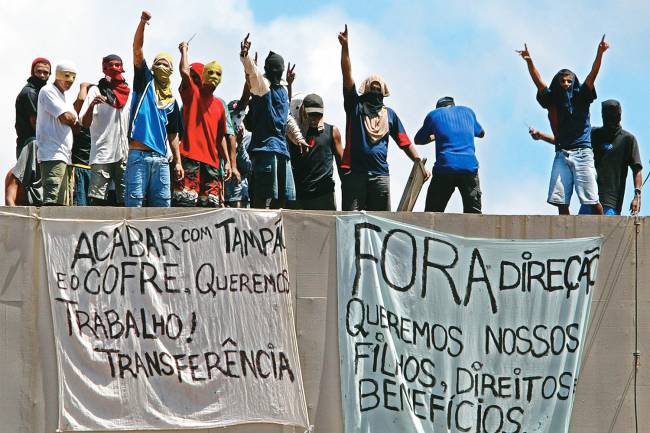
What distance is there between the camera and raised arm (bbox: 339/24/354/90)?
16484mm

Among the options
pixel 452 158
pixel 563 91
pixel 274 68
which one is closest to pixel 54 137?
pixel 274 68

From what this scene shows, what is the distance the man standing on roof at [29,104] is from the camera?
1662cm

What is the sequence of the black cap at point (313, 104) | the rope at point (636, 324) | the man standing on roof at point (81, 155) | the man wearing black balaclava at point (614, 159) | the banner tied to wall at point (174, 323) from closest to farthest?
1. the banner tied to wall at point (174, 323)
2. the rope at point (636, 324)
3. the man standing on roof at point (81, 155)
4. the black cap at point (313, 104)
5. the man wearing black balaclava at point (614, 159)

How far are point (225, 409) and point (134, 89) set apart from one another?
356cm

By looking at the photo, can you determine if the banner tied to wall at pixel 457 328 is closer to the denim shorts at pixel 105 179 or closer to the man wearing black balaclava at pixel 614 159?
the man wearing black balaclava at pixel 614 159

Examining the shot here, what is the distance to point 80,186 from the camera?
16766 mm

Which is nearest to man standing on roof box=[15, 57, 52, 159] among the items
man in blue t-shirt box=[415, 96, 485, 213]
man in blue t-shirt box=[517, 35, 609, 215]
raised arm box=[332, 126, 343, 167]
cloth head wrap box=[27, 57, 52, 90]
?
cloth head wrap box=[27, 57, 52, 90]

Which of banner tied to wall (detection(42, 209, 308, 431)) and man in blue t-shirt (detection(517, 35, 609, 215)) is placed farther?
man in blue t-shirt (detection(517, 35, 609, 215))

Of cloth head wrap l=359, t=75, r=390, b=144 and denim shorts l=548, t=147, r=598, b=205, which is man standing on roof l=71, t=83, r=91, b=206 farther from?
denim shorts l=548, t=147, r=598, b=205

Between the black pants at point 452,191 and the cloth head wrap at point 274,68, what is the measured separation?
6.75ft

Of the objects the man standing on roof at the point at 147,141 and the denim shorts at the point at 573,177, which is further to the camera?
the denim shorts at the point at 573,177

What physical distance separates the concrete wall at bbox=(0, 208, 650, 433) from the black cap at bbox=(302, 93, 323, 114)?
162cm

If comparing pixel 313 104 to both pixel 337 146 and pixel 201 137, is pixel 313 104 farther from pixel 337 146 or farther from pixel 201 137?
pixel 201 137

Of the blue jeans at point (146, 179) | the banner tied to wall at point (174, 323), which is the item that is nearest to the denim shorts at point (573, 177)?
the banner tied to wall at point (174, 323)
